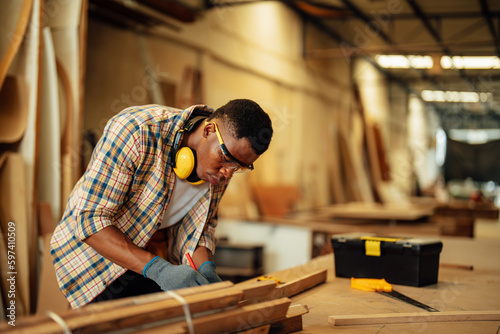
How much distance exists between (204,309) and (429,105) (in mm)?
20099

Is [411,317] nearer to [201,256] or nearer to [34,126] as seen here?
[201,256]

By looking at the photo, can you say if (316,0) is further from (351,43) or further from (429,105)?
(429,105)

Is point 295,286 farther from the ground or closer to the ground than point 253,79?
closer to the ground

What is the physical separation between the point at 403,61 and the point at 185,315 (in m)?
11.8

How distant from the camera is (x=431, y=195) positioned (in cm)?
1493

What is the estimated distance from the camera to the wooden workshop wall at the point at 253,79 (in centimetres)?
510

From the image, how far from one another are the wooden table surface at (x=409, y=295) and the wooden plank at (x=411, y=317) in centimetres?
2

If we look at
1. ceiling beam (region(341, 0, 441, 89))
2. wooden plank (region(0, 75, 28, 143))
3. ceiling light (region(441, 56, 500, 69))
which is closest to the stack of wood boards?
wooden plank (region(0, 75, 28, 143))

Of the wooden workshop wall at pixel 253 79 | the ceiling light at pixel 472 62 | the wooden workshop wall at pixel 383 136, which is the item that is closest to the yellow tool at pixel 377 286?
the wooden workshop wall at pixel 253 79

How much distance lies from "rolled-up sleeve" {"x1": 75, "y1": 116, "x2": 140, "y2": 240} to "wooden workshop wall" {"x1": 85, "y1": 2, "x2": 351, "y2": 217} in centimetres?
333

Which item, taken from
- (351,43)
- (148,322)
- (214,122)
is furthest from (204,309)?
(351,43)

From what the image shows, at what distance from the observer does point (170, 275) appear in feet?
5.32

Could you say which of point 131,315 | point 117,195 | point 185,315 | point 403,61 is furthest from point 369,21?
point 131,315

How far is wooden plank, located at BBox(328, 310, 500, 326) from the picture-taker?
68.3 inches
